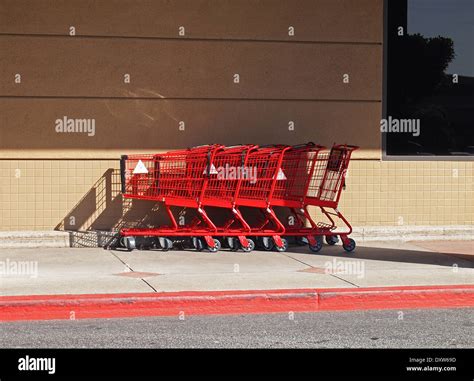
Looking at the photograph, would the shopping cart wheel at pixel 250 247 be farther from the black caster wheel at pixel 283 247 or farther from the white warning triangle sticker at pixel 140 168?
the white warning triangle sticker at pixel 140 168

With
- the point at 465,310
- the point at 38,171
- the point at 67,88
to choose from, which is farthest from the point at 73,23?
the point at 465,310

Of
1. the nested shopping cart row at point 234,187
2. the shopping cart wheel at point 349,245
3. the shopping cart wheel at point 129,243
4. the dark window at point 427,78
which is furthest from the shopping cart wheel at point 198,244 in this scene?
the dark window at point 427,78

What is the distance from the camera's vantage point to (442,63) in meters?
15.8

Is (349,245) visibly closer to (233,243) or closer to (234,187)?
(233,243)

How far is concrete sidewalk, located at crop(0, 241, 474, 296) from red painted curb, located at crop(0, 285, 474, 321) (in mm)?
357

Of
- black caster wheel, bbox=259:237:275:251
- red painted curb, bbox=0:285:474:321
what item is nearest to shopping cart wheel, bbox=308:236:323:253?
black caster wheel, bbox=259:237:275:251

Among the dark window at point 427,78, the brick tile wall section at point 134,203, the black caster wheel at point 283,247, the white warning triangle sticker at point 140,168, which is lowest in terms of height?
the black caster wheel at point 283,247

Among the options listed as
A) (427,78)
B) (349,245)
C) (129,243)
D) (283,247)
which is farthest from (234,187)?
(427,78)

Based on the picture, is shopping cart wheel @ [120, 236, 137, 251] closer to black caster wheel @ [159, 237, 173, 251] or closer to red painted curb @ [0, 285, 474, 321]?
black caster wheel @ [159, 237, 173, 251]

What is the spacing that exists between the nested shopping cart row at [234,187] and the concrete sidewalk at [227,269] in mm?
259

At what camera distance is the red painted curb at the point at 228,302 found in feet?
33.7

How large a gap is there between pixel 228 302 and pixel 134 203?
4.69m
